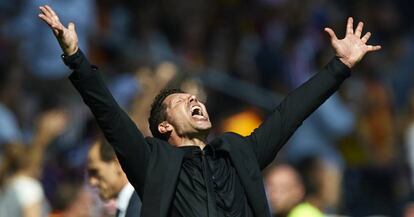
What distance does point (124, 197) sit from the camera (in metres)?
8.23

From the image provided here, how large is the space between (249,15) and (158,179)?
947 cm

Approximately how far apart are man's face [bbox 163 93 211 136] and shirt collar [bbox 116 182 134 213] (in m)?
1.08

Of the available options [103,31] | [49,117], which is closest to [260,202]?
[49,117]

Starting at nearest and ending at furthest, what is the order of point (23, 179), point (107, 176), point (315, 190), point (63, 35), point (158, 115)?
point (63, 35) → point (158, 115) → point (107, 176) → point (23, 179) → point (315, 190)

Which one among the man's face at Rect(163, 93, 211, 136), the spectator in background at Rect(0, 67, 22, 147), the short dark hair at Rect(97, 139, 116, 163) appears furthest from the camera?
the spectator in background at Rect(0, 67, 22, 147)

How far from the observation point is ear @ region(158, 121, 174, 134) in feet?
23.3

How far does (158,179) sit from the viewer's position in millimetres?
6711

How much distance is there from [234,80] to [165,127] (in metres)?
7.85

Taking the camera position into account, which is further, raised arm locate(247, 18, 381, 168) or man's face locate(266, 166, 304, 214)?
man's face locate(266, 166, 304, 214)

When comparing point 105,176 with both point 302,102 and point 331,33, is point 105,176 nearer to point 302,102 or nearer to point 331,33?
point 302,102

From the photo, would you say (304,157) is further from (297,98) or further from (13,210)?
(297,98)

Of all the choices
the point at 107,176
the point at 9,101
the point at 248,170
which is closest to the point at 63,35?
the point at 248,170

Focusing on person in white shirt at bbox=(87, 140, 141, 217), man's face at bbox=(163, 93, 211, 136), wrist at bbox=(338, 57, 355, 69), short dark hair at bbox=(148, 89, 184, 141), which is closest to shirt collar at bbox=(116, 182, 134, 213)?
person in white shirt at bbox=(87, 140, 141, 217)

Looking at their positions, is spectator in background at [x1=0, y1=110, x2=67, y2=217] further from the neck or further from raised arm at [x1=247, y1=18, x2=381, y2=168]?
raised arm at [x1=247, y1=18, x2=381, y2=168]
